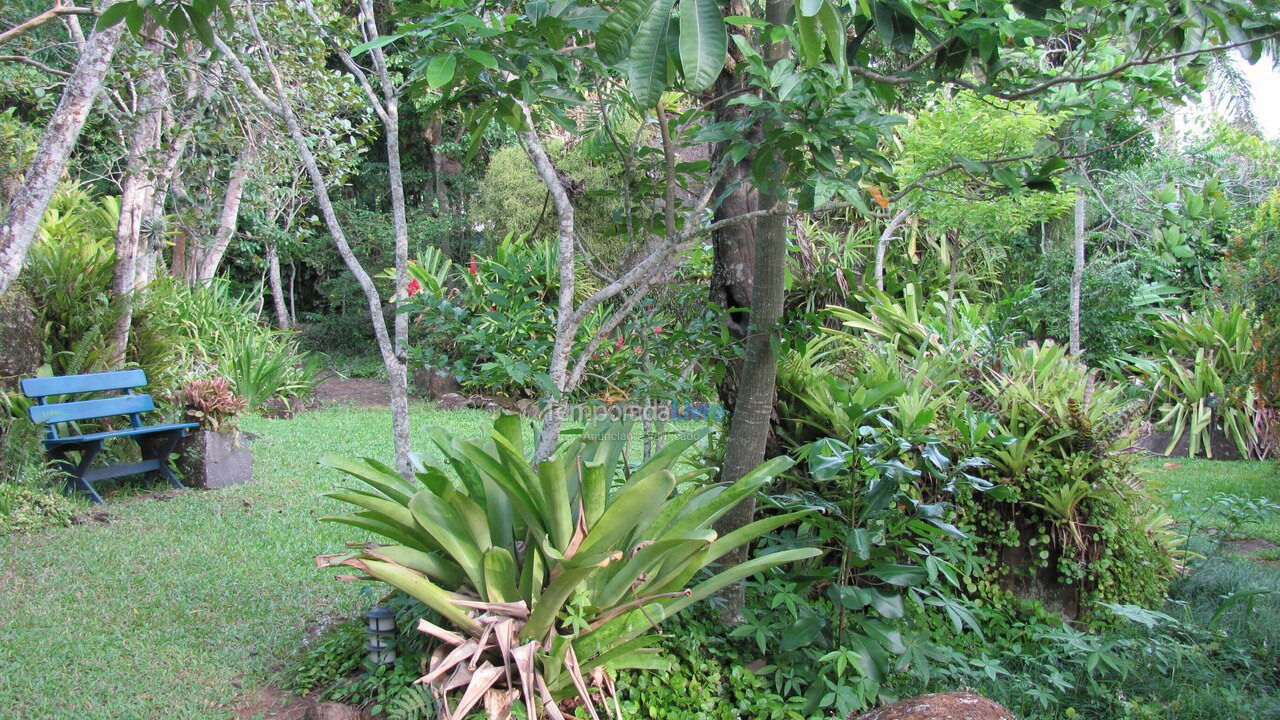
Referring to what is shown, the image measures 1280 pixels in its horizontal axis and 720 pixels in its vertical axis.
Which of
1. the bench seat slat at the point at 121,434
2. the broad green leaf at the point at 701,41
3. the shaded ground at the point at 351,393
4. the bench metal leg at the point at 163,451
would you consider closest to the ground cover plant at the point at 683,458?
the broad green leaf at the point at 701,41

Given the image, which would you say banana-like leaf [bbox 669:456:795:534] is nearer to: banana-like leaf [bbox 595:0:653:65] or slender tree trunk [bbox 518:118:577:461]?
slender tree trunk [bbox 518:118:577:461]

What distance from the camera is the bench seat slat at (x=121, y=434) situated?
5277 millimetres

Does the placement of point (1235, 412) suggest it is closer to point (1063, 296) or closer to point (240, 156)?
point (1063, 296)

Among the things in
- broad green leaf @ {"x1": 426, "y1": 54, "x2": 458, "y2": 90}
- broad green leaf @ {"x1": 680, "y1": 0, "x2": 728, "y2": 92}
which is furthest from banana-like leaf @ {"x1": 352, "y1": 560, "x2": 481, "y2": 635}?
broad green leaf @ {"x1": 680, "y1": 0, "x2": 728, "y2": 92}

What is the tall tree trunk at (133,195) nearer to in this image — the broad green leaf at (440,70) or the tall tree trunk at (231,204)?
the tall tree trunk at (231,204)

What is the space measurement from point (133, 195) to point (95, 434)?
6.53 feet

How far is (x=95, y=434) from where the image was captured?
545cm

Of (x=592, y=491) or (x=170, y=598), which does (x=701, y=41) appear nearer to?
(x=592, y=491)

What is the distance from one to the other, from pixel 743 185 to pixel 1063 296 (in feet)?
28.6

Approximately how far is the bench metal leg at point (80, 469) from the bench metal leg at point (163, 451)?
0.48 metres

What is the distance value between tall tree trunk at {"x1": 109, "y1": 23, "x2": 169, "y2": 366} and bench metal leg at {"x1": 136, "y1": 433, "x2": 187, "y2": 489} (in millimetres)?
746

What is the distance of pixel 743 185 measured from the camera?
352 cm

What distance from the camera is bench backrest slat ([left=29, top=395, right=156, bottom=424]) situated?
5340 mm

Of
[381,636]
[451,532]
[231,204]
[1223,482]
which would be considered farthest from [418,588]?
[1223,482]
